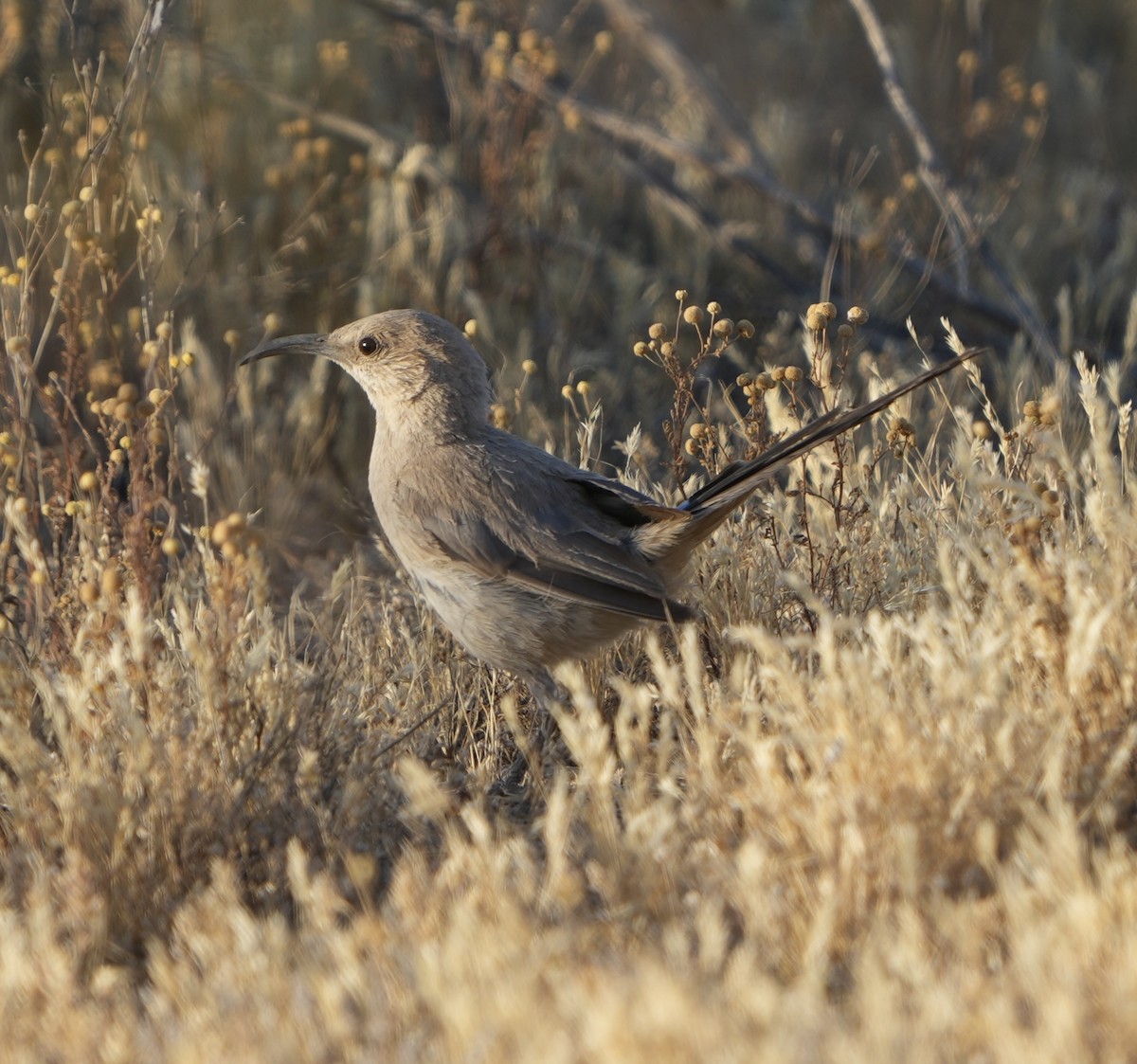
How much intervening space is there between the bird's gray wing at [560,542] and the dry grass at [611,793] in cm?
26

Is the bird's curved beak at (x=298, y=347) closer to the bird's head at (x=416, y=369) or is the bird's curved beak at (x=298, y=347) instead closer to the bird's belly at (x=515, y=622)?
the bird's head at (x=416, y=369)

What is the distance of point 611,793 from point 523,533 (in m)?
0.97

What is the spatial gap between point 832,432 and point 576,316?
4020 millimetres

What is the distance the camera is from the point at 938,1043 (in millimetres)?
2256

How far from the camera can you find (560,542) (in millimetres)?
4012

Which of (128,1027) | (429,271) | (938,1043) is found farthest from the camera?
(429,271)

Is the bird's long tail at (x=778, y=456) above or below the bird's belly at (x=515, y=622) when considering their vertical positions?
above

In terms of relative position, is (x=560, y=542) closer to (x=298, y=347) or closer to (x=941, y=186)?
(x=298, y=347)

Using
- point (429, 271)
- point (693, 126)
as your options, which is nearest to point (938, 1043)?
point (429, 271)

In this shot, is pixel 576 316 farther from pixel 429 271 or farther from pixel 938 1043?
pixel 938 1043

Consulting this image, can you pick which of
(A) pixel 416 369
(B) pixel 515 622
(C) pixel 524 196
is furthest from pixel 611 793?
(C) pixel 524 196

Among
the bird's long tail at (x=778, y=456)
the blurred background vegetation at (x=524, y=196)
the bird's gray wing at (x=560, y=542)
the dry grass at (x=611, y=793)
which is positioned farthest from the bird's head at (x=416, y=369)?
the blurred background vegetation at (x=524, y=196)

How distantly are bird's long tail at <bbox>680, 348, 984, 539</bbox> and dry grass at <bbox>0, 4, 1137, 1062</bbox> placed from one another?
0.31 m

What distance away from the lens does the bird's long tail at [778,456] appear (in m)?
3.53
